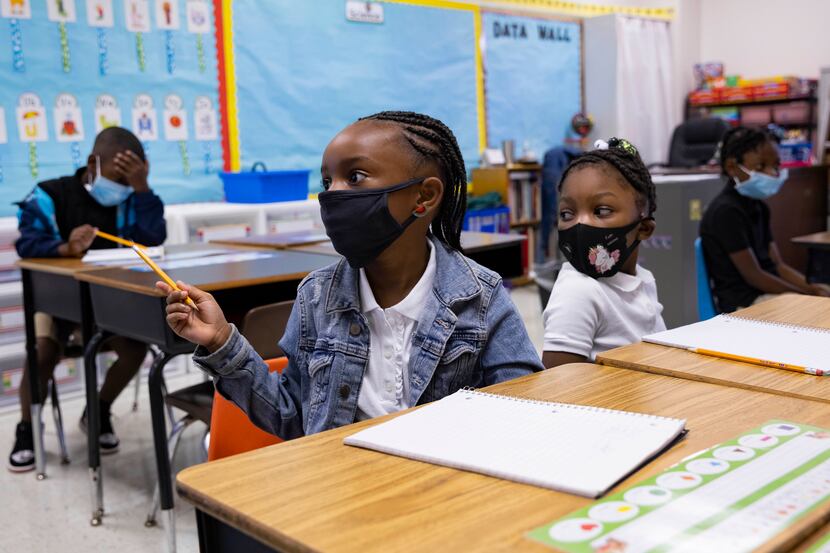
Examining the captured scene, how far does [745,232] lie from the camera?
3092 millimetres

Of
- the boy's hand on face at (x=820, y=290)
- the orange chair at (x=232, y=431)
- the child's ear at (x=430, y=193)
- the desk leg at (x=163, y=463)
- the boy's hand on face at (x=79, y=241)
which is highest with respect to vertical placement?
the child's ear at (x=430, y=193)

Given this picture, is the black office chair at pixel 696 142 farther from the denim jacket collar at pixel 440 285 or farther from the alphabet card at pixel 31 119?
the denim jacket collar at pixel 440 285

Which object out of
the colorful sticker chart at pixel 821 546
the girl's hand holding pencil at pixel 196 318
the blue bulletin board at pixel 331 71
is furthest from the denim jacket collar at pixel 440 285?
the blue bulletin board at pixel 331 71

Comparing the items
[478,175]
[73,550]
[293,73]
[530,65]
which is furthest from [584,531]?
[530,65]

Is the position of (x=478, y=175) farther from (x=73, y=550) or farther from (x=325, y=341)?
(x=325, y=341)

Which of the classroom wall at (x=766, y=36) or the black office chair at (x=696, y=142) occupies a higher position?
the classroom wall at (x=766, y=36)

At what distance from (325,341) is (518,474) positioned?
57 cm

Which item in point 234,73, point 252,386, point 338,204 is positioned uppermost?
point 234,73

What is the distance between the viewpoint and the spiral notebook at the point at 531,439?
80 centimetres

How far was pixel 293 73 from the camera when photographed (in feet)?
17.5

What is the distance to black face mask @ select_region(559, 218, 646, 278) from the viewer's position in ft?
5.54

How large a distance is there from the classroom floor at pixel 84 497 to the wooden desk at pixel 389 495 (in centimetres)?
137

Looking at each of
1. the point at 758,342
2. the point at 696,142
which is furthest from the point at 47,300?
the point at 696,142

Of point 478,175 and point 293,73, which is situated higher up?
point 293,73
